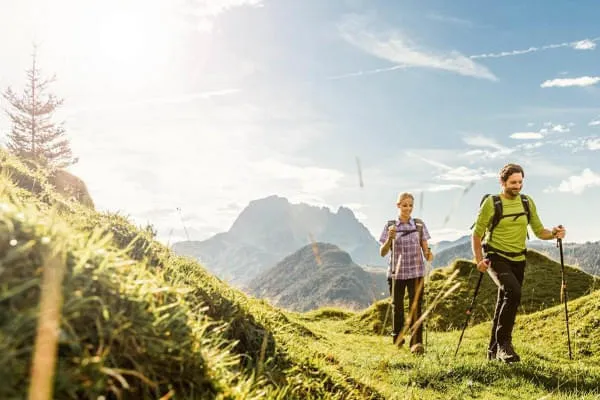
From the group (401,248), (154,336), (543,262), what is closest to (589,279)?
(543,262)

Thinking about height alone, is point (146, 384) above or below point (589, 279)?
above

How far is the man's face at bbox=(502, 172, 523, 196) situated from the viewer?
1079 cm

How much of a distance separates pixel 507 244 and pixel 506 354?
2.38 meters

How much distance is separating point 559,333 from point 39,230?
14523 millimetres

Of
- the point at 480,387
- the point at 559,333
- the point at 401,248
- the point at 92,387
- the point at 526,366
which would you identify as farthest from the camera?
the point at 559,333

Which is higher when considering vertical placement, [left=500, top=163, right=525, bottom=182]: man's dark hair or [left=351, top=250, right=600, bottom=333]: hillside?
[left=500, top=163, right=525, bottom=182]: man's dark hair

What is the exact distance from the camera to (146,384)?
274 cm

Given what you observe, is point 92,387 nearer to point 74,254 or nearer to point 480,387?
point 74,254

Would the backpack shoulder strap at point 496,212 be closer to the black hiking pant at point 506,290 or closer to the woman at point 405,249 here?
the black hiking pant at point 506,290

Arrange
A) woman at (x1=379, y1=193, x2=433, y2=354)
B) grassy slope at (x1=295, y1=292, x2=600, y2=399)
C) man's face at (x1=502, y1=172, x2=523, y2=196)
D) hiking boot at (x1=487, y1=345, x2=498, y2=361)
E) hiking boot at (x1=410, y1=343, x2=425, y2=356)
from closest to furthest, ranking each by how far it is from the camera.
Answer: grassy slope at (x1=295, y1=292, x2=600, y2=399) < man's face at (x1=502, y1=172, x2=523, y2=196) < hiking boot at (x1=410, y1=343, x2=425, y2=356) < hiking boot at (x1=487, y1=345, x2=498, y2=361) < woman at (x1=379, y1=193, x2=433, y2=354)

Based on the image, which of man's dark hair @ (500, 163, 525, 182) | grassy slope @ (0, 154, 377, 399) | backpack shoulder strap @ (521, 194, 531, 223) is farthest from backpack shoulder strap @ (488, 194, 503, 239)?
grassy slope @ (0, 154, 377, 399)

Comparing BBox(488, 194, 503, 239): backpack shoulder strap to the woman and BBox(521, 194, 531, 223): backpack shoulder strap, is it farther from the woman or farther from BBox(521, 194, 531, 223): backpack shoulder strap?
the woman

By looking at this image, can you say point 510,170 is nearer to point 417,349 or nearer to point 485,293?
point 417,349

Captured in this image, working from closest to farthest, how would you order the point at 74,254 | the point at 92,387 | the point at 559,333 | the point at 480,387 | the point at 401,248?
the point at 92,387, the point at 74,254, the point at 480,387, the point at 401,248, the point at 559,333
